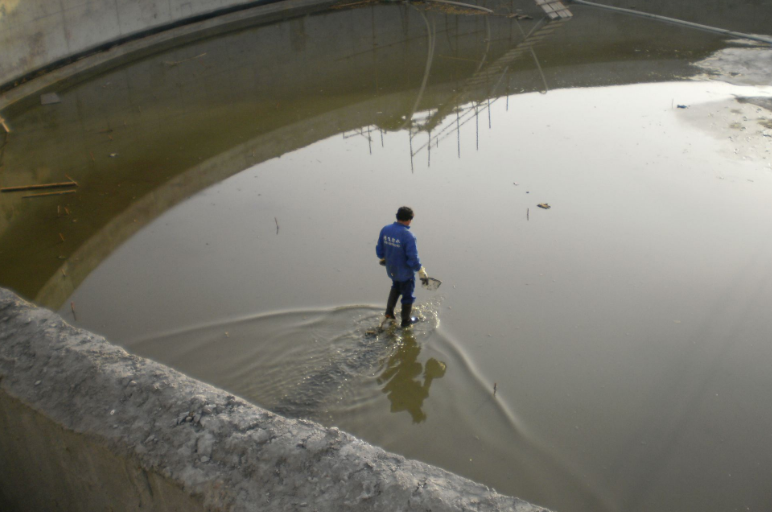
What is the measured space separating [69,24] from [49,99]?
2.96m

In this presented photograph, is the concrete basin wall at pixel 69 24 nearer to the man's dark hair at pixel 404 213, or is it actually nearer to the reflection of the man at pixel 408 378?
the man's dark hair at pixel 404 213

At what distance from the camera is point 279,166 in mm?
11969

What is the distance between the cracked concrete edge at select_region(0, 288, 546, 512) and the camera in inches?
123

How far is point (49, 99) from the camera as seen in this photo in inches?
620

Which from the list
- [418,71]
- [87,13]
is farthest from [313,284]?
[87,13]

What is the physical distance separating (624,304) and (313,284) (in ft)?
12.6

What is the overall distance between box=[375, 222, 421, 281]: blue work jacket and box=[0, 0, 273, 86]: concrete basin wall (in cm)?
1354

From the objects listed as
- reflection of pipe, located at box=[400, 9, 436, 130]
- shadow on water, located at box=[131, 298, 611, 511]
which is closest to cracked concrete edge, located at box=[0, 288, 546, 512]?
shadow on water, located at box=[131, 298, 611, 511]

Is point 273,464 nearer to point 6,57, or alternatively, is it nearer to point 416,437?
point 416,437

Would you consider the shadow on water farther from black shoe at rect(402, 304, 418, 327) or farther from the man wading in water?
the man wading in water

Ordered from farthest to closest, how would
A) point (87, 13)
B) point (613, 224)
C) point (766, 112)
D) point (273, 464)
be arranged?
point (87, 13), point (766, 112), point (613, 224), point (273, 464)

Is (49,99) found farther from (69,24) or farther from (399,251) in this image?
(399,251)

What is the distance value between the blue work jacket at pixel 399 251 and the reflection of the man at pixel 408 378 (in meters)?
0.82

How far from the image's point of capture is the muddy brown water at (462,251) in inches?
242
